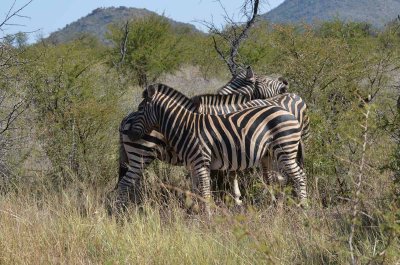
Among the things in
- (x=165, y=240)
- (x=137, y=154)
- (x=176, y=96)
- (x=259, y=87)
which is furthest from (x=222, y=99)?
(x=165, y=240)

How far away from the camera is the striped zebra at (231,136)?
268 inches

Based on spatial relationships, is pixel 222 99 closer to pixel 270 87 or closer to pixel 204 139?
pixel 204 139

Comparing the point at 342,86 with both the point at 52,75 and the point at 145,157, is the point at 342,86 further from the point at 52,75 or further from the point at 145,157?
the point at 52,75

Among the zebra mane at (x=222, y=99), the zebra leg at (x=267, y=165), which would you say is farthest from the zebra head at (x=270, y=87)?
the zebra leg at (x=267, y=165)

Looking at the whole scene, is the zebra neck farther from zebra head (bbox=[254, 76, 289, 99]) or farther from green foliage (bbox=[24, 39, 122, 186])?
zebra head (bbox=[254, 76, 289, 99])

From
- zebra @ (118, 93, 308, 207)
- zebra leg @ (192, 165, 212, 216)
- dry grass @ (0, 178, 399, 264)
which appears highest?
zebra @ (118, 93, 308, 207)

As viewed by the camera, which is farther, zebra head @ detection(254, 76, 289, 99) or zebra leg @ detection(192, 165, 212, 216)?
zebra head @ detection(254, 76, 289, 99)

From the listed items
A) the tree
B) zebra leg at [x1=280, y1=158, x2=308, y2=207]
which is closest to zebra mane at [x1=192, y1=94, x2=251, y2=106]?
zebra leg at [x1=280, y1=158, x2=308, y2=207]

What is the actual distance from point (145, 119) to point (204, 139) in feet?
2.69

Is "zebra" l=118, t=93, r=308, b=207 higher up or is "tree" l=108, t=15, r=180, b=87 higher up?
"tree" l=108, t=15, r=180, b=87

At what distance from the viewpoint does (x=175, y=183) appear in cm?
798

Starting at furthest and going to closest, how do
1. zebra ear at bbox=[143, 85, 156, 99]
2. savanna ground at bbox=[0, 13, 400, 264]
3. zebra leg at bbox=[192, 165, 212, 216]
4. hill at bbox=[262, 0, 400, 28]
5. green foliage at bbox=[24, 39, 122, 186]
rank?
hill at bbox=[262, 0, 400, 28], green foliage at bbox=[24, 39, 122, 186], zebra ear at bbox=[143, 85, 156, 99], zebra leg at bbox=[192, 165, 212, 216], savanna ground at bbox=[0, 13, 400, 264]

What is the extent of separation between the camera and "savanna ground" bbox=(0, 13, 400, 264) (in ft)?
14.2

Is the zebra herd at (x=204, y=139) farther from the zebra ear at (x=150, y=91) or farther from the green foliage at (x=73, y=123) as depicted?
the green foliage at (x=73, y=123)
